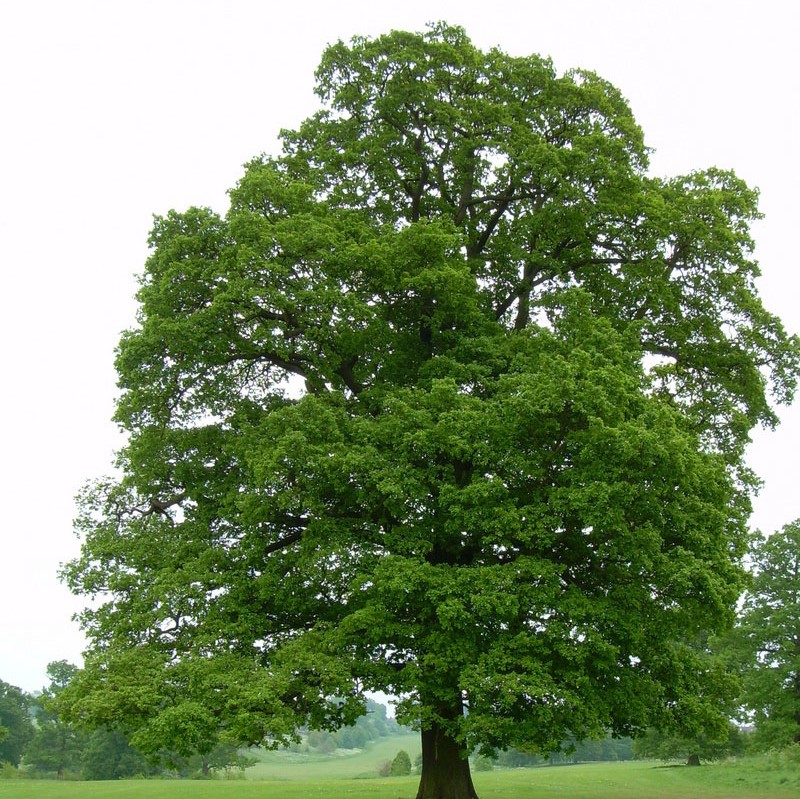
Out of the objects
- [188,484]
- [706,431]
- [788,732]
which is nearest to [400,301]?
[188,484]

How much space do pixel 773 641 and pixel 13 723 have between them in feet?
189

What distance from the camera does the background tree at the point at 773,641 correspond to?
125 feet

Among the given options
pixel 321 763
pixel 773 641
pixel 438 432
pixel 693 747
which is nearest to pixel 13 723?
pixel 321 763

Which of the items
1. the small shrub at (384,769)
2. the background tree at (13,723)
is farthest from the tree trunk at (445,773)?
the background tree at (13,723)

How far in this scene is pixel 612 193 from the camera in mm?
19312

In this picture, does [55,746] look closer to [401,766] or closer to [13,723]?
[13,723]

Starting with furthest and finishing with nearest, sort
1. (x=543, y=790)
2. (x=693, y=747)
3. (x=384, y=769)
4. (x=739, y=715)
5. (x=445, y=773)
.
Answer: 1. (x=384, y=769)
2. (x=693, y=747)
3. (x=739, y=715)
4. (x=543, y=790)
5. (x=445, y=773)

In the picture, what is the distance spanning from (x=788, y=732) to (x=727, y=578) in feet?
93.6

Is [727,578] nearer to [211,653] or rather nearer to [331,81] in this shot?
[211,653]

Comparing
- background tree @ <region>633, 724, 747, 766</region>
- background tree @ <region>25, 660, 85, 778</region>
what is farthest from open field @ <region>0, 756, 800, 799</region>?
background tree @ <region>25, 660, 85, 778</region>

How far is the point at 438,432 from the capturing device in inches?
594

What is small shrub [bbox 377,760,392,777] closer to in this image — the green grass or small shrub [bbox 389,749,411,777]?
the green grass

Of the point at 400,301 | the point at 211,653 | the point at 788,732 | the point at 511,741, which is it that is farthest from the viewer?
the point at 788,732

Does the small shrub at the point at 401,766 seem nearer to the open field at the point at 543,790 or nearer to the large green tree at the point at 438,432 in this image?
the open field at the point at 543,790
